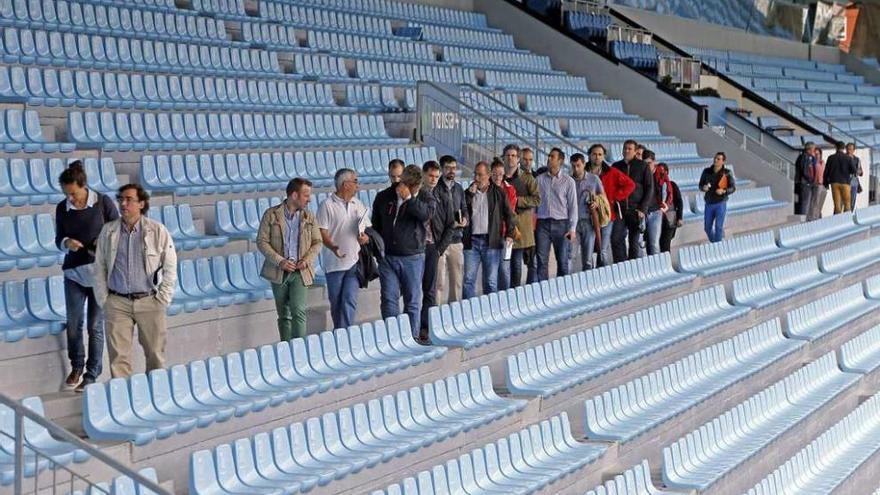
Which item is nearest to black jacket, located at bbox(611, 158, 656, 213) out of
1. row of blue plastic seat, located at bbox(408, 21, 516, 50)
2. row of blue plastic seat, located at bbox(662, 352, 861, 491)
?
row of blue plastic seat, located at bbox(662, 352, 861, 491)

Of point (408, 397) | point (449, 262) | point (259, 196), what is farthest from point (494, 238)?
point (408, 397)

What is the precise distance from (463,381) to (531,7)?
12245 millimetres

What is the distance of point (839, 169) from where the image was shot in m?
17.5

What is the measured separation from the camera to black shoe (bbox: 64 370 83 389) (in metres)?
6.47

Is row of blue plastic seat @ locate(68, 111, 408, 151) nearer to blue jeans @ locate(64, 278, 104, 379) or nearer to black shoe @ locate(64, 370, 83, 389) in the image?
blue jeans @ locate(64, 278, 104, 379)

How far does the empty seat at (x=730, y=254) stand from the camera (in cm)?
1280

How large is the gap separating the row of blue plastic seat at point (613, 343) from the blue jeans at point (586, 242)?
68 cm

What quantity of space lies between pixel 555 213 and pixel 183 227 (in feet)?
10.4

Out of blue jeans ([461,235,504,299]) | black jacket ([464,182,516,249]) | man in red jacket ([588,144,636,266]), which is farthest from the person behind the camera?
man in red jacket ([588,144,636,266])

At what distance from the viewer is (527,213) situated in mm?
10016

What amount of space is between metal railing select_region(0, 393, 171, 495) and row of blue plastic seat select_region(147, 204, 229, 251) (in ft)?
9.59

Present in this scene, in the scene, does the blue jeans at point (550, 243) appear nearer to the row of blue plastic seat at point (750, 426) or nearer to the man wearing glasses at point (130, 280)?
the row of blue plastic seat at point (750, 426)

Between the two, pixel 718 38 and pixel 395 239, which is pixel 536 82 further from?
pixel 718 38

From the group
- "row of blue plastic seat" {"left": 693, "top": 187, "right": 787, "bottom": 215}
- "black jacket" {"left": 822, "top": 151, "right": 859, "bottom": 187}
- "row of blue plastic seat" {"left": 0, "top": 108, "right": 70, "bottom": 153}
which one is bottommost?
"row of blue plastic seat" {"left": 693, "top": 187, "right": 787, "bottom": 215}
